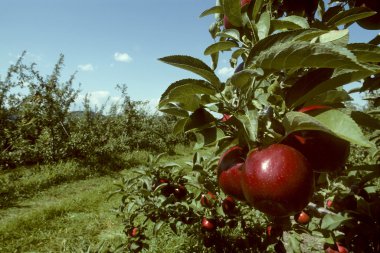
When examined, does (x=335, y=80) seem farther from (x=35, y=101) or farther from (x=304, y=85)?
(x=35, y=101)

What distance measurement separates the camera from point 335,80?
2.37ft

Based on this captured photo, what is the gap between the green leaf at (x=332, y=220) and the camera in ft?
4.35

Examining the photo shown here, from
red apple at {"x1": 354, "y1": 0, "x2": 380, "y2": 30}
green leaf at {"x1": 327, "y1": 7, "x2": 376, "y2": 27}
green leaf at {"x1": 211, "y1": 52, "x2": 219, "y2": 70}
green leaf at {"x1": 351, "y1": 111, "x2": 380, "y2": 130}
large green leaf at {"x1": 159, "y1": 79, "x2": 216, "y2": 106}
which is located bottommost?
green leaf at {"x1": 351, "y1": 111, "x2": 380, "y2": 130}

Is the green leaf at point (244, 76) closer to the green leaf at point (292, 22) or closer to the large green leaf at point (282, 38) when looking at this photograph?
the large green leaf at point (282, 38)

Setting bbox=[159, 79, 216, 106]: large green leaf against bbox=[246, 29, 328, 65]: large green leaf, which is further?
bbox=[159, 79, 216, 106]: large green leaf

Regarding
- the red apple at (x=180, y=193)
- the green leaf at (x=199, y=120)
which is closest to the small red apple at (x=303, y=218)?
the red apple at (x=180, y=193)

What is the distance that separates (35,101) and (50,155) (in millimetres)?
1880

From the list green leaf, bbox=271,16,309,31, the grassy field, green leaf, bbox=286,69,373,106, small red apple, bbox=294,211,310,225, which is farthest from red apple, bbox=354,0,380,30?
the grassy field

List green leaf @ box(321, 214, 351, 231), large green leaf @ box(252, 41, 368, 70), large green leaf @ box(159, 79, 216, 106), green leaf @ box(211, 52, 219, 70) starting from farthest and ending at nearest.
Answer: green leaf @ box(321, 214, 351, 231) → green leaf @ box(211, 52, 219, 70) → large green leaf @ box(159, 79, 216, 106) → large green leaf @ box(252, 41, 368, 70)

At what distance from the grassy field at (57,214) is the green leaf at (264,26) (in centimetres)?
132

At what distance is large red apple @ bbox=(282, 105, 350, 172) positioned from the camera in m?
0.75

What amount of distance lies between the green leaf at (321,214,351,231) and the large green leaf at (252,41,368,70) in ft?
3.02

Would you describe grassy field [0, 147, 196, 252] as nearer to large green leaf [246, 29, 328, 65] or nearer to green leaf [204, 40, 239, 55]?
green leaf [204, 40, 239, 55]

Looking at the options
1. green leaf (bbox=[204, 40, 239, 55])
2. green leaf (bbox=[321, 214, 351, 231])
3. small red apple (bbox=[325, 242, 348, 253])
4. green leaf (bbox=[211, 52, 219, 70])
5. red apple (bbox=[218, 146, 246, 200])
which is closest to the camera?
red apple (bbox=[218, 146, 246, 200])
